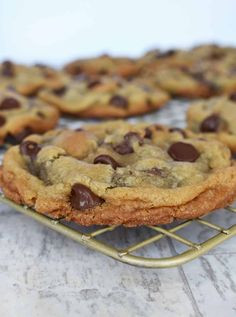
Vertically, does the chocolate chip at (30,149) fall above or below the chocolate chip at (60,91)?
above

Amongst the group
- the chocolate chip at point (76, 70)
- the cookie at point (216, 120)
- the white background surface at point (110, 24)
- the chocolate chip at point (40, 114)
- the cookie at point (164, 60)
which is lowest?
the white background surface at point (110, 24)

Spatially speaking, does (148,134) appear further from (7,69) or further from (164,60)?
(164,60)

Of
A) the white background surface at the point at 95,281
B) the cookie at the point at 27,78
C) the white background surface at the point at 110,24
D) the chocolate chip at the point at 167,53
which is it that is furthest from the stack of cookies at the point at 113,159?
the white background surface at the point at 110,24

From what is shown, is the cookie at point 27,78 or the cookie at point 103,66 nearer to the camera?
the cookie at point 27,78

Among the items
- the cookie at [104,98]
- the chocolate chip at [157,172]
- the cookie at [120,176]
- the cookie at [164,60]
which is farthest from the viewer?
the cookie at [164,60]

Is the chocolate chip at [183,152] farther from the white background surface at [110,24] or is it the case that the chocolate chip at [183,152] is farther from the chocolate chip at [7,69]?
the white background surface at [110,24]

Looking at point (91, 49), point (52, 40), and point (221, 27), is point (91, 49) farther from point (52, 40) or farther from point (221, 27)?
point (221, 27)
